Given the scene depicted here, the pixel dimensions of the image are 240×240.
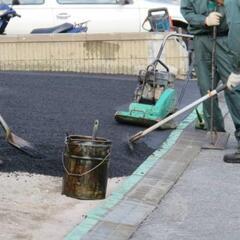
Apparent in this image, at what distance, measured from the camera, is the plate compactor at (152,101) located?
27.3 ft

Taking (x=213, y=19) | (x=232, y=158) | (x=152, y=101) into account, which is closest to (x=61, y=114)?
(x=152, y=101)

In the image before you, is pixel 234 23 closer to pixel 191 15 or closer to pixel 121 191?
pixel 191 15

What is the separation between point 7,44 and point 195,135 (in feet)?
17.5

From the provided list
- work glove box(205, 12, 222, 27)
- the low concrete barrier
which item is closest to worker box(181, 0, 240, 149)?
work glove box(205, 12, 222, 27)

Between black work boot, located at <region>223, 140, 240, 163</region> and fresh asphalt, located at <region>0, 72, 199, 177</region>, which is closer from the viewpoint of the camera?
fresh asphalt, located at <region>0, 72, 199, 177</region>

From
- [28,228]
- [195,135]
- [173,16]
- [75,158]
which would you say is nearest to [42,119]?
[195,135]

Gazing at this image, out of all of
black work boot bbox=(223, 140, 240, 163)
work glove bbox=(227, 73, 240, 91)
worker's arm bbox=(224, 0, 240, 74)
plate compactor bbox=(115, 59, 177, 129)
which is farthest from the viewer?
plate compactor bbox=(115, 59, 177, 129)

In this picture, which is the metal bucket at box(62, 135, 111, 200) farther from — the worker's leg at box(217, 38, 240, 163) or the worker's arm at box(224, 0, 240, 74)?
the worker's leg at box(217, 38, 240, 163)

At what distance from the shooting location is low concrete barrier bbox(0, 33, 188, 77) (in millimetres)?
12547

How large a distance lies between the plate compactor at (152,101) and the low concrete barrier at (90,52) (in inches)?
143

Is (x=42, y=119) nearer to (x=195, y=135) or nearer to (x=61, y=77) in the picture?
(x=195, y=135)

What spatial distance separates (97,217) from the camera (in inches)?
212

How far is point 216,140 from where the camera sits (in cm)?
799

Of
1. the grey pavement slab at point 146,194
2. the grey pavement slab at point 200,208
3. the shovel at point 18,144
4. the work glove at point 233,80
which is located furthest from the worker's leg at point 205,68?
the shovel at point 18,144
